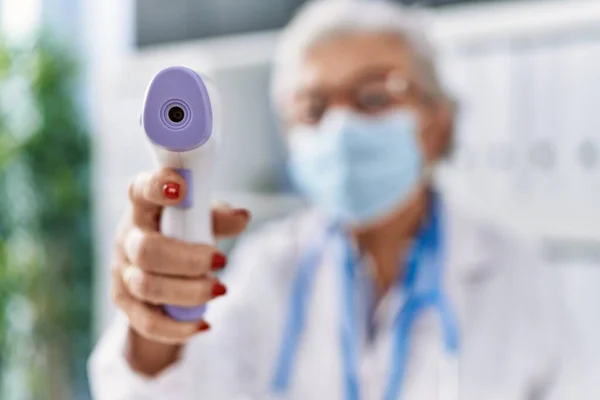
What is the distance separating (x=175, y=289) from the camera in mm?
309

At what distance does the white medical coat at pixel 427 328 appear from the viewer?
608mm

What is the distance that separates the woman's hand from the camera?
306 mm

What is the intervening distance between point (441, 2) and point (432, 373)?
2.33 feet

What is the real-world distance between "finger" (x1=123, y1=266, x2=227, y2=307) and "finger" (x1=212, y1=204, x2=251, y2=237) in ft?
0.09

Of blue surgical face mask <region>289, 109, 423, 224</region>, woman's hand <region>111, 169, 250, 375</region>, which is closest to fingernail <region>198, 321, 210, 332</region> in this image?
woman's hand <region>111, 169, 250, 375</region>

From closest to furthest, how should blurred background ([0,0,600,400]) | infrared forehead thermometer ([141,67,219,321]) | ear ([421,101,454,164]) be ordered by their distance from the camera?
infrared forehead thermometer ([141,67,219,321]), ear ([421,101,454,164]), blurred background ([0,0,600,400])

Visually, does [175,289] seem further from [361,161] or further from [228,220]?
[361,161]

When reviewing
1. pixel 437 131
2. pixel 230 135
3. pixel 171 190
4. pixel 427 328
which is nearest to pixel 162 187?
pixel 171 190

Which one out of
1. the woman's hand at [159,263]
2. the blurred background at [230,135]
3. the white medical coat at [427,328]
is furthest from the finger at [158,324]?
the blurred background at [230,135]

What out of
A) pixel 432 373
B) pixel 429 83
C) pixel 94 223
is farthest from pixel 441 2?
pixel 94 223

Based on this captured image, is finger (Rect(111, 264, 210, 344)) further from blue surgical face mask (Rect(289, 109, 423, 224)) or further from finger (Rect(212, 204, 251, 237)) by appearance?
blue surgical face mask (Rect(289, 109, 423, 224))

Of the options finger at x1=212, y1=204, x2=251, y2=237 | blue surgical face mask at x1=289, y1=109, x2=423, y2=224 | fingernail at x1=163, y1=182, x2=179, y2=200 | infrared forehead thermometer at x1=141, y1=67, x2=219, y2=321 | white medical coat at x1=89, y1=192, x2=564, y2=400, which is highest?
infrared forehead thermometer at x1=141, y1=67, x2=219, y2=321

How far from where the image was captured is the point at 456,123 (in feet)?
2.71

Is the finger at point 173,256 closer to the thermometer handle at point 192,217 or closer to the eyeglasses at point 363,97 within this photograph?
the thermometer handle at point 192,217
